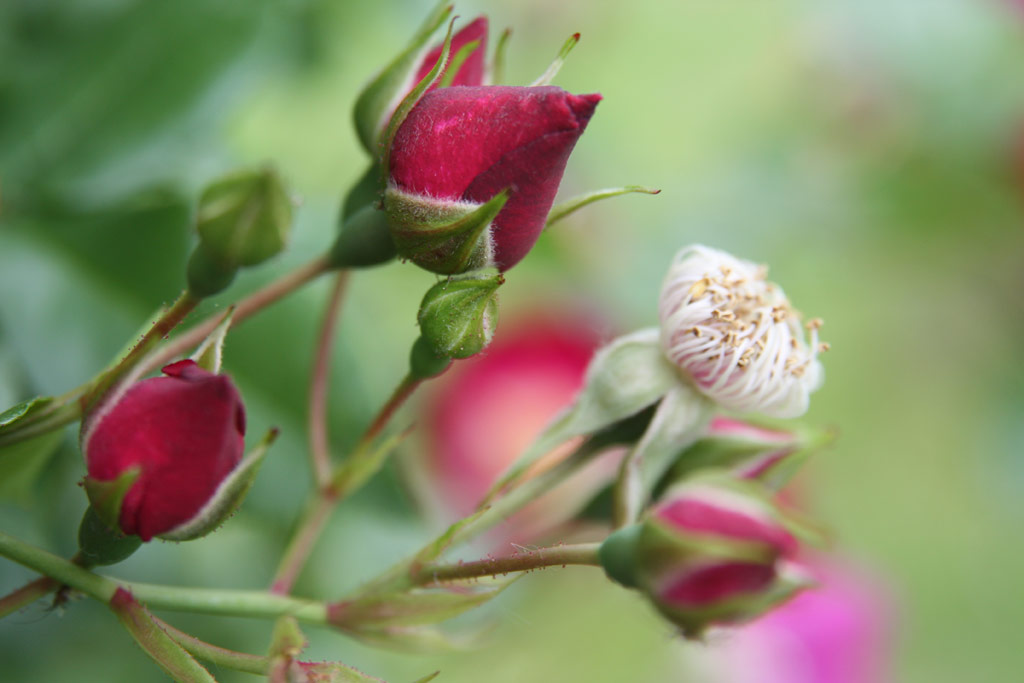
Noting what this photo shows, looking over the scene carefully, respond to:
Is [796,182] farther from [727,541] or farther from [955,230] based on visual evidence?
[727,541]

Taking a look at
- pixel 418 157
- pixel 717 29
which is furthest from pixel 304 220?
pixel 717 29

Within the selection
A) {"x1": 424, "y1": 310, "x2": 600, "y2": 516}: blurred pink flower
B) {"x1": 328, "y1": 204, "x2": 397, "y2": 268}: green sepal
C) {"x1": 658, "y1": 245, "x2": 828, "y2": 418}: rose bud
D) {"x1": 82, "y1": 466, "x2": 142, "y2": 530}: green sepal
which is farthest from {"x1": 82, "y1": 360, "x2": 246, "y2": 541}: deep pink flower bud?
{"x1": 424, "y1": 310, "x2": 600, "y2": 516}: blurred pink flower

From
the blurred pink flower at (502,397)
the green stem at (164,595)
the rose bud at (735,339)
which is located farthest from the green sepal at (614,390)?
the blurred pink flower at (502,397)

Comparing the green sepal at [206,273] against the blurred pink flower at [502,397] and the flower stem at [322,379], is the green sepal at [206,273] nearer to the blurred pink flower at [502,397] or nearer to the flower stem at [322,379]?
the flower stem at [322,379]

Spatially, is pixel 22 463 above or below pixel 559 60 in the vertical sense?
below

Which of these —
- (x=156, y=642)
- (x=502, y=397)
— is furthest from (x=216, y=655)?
(x=502, y=397)

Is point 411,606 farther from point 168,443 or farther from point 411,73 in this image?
point 411,73
